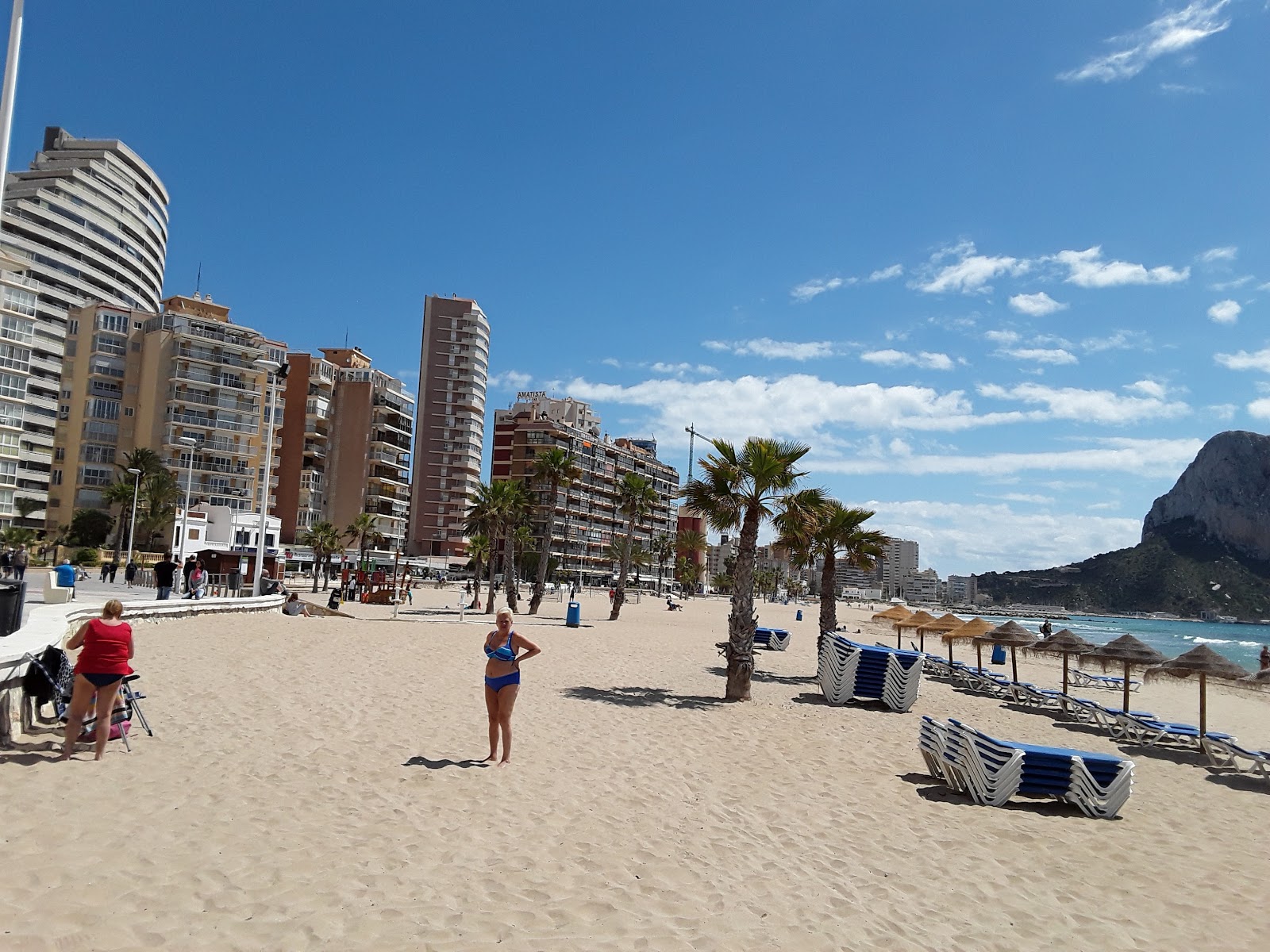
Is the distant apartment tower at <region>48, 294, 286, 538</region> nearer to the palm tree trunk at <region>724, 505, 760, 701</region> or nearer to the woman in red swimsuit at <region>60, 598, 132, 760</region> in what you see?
the palm tree trunk at <region>724, 505, 760, 701</region>

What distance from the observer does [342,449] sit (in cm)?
8619

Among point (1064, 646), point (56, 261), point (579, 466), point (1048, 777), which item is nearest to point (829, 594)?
point (1064, 646)

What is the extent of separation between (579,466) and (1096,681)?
77.5 m

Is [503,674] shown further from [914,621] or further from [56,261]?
[56,261]

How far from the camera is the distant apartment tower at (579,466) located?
10806cm

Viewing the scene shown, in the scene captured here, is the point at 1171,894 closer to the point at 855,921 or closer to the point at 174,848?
the point at 855,921

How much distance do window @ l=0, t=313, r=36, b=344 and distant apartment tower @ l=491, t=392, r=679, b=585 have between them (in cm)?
5090

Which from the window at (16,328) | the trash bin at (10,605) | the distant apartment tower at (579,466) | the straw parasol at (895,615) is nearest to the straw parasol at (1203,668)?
the straw parasol at (895,615)

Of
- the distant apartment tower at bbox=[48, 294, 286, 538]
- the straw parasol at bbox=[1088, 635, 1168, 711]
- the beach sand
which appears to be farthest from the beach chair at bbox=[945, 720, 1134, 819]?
the distant apartment tower at bbox=[48, 294, 286, 538]

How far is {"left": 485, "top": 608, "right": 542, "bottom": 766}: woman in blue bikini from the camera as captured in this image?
8078 mm

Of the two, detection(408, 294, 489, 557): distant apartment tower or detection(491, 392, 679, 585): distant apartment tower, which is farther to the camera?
detection(491, 392, 679, 585): distant apartment tower

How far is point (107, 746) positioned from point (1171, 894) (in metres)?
8.90

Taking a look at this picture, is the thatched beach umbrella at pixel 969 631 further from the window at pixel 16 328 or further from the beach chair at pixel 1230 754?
the window at pixel 16 328

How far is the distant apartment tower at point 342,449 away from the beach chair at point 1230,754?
77.4m
